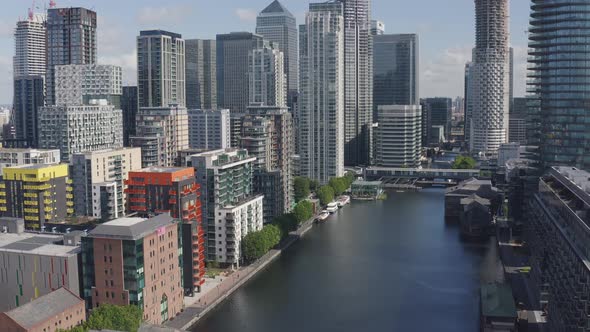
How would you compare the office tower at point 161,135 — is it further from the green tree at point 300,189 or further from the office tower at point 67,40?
the office tower at point 67,40

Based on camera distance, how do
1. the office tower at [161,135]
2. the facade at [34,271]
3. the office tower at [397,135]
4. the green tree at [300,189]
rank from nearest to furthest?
1. the facade at [34,271]
2. the office tower at [161,135]
3. the green tree at [300,189]
4. the office tower at [397,135]

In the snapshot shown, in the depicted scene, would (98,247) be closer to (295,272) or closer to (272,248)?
(295,272)

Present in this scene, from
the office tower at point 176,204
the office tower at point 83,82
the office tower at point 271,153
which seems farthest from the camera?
the office tower at point 83,82

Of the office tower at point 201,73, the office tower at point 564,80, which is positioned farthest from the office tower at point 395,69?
the office tower at point 564,80

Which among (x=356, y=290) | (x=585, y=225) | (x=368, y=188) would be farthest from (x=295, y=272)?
(x=368, y=188)

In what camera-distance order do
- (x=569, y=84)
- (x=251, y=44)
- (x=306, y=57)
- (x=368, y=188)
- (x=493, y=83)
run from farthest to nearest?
(x=251, y=44) < (x=493, y=83) < (x=306, y=57) < (x=368, y=188) < (x=569, y=84)

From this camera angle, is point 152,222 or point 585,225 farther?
point 152,222

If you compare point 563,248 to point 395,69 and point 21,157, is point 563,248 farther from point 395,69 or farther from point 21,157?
point 395,69
